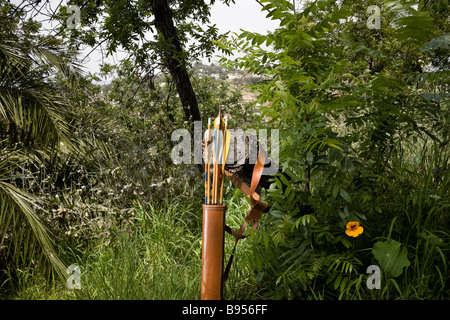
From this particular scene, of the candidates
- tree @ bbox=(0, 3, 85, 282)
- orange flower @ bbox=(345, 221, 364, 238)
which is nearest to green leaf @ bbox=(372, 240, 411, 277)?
orange flower @ bbox=(345, 221, 364, 238)

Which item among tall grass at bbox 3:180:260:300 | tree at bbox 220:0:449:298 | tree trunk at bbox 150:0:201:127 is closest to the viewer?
tree at bbox 220:0:449:298

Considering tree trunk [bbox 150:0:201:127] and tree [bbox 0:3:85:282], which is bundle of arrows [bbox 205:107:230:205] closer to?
tree [bbox 0:3:85:282]

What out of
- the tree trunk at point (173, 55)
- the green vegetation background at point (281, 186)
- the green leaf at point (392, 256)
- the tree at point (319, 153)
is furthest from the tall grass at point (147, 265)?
the tree trunk at point (173, 55)

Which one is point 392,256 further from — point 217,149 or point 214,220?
point 217,149

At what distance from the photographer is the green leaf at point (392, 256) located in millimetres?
2232

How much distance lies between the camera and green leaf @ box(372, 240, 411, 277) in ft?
7.32

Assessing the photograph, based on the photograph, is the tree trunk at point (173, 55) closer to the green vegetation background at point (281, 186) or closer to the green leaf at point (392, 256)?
the green vegetation background at point (281, 186)

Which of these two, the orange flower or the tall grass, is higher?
the orange flower

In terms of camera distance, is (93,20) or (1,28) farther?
(93,20)

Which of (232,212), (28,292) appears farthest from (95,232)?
(232,212)

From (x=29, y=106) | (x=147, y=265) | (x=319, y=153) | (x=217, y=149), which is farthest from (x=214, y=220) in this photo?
(x=29, y=106)

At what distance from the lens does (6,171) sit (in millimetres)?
3404
